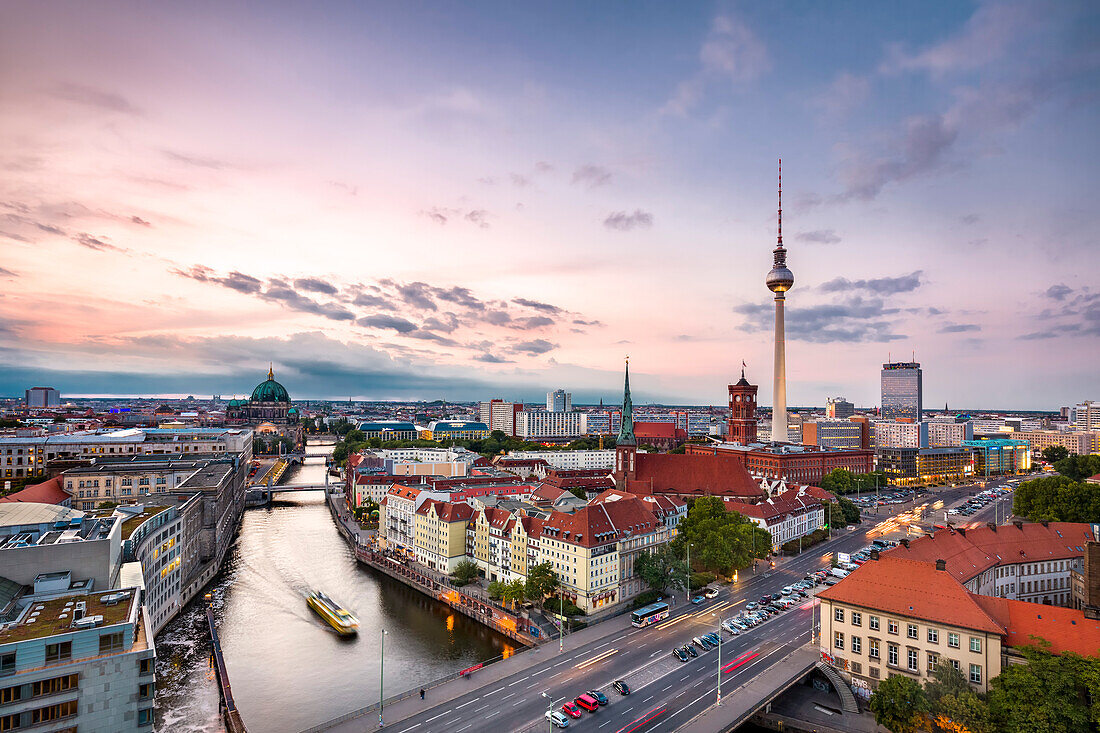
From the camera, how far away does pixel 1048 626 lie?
29.9 m

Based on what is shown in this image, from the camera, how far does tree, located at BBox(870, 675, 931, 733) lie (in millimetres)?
28312

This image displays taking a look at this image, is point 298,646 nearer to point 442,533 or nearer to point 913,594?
point 442,533

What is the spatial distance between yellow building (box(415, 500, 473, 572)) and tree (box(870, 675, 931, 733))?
40.8 meters

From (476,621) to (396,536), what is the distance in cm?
2412

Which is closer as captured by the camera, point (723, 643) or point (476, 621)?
point (723, 643)

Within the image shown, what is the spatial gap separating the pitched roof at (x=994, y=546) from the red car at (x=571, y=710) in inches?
918

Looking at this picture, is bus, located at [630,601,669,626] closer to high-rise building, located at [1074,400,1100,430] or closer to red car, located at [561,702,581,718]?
red car, located at [561,702,581,718]

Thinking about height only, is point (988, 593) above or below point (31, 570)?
below

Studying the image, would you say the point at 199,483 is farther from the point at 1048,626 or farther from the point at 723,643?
the point at 1048,626

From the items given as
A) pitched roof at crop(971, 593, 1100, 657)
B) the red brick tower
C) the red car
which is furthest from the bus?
the red brick tower

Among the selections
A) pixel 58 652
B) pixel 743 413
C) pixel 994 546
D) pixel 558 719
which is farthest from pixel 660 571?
pixel 743 413

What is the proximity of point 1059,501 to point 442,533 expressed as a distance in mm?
69173

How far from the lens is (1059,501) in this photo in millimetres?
65562

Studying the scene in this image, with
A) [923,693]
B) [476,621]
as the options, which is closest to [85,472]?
[476,621]
